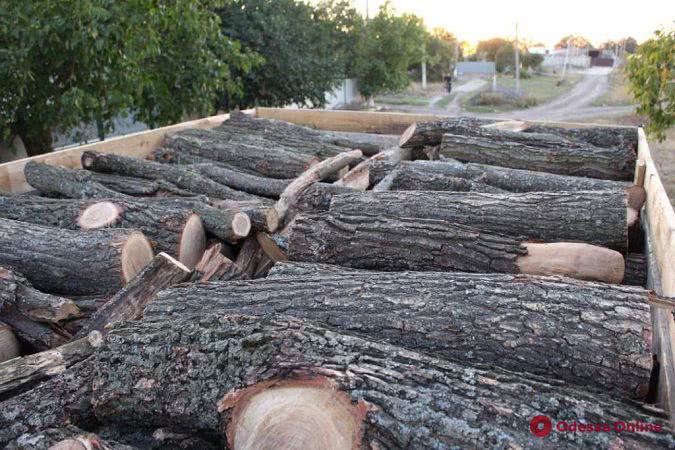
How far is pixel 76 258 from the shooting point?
3.29 metres

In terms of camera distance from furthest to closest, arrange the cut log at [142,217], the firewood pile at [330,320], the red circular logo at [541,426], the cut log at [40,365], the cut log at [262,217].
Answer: the cut log at [262,217] < the cut log at [142,217] < the cut log at [40,365] < the firewood pile at [330,320] < the red circular logo at [541,426]

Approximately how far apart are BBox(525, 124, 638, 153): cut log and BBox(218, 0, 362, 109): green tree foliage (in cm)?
822

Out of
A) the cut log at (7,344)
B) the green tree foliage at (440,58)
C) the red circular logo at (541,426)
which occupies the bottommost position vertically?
the cut log at (7,344)

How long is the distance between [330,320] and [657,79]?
7.85 meters

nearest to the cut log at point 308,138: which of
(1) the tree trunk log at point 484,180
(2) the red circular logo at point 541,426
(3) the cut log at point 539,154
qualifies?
(3) the cut log at point 539,154

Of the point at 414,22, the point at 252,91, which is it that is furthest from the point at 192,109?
the point at 414,22

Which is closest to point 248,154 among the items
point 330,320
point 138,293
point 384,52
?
point 138,293

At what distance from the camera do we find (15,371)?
2508 millimetres

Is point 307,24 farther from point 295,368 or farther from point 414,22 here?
point 295,368

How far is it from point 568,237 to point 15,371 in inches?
105

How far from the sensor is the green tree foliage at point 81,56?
5969mm

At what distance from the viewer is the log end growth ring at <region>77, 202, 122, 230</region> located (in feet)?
12.2

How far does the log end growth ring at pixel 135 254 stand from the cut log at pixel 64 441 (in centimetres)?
124

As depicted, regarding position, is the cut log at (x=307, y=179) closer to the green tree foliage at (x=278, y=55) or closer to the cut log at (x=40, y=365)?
the cut log at (x=40, y=365)
